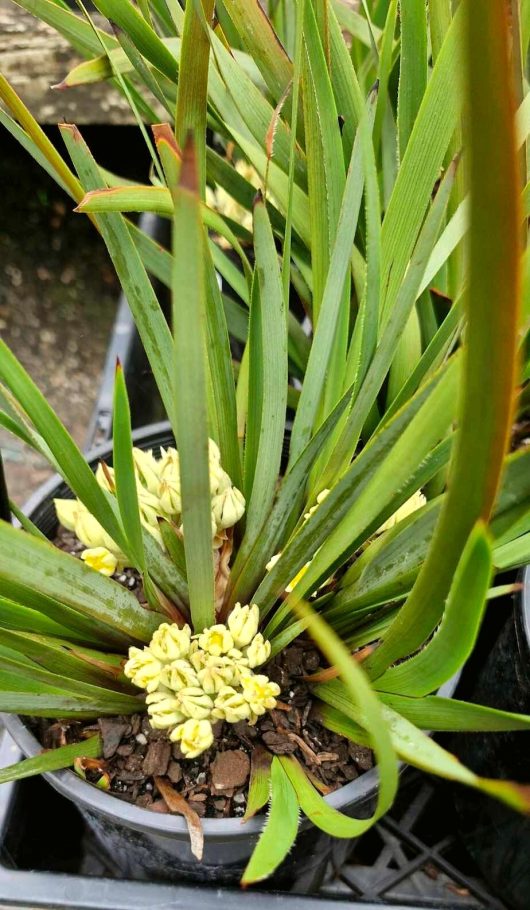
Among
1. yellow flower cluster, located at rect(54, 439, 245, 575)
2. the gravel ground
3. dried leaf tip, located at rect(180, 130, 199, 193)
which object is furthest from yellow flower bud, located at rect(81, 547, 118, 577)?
the gravel ground

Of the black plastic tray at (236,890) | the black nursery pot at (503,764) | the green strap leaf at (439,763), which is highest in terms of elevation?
the green strap leaf at (439,763)

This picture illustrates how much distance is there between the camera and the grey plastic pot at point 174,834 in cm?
40

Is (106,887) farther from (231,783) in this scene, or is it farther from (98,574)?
(98,574)

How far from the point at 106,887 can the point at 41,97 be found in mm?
863

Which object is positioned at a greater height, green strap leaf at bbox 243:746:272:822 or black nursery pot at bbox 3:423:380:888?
green strap leaf at bbox 243:746:272:822

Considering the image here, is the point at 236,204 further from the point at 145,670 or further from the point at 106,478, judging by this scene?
the point at 145,670

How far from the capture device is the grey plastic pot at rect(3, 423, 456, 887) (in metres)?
0.40

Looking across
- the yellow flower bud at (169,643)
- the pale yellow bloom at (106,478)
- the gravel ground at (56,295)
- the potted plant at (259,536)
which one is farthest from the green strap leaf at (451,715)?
the gravel ground at (56,295)

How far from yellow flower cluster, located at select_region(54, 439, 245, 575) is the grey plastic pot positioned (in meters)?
0.11

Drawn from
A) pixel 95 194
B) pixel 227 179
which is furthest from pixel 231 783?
pixel 227 179

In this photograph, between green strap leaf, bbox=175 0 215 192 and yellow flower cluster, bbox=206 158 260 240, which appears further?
yellow flower cluster, bbox=206 158 260 240

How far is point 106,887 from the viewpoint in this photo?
47 centimetres

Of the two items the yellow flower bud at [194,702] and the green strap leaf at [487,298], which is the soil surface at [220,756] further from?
the green strap leaf at [487,298]

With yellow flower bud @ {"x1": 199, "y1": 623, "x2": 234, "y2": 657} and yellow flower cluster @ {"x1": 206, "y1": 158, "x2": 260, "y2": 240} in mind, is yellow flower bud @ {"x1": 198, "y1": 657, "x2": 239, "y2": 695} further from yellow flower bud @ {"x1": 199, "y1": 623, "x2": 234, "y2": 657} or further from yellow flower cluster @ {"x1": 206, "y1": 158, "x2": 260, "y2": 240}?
yellow flower cluster @ {"x1": 206, "y1": 158, "x2": 260, "y2": 240}
